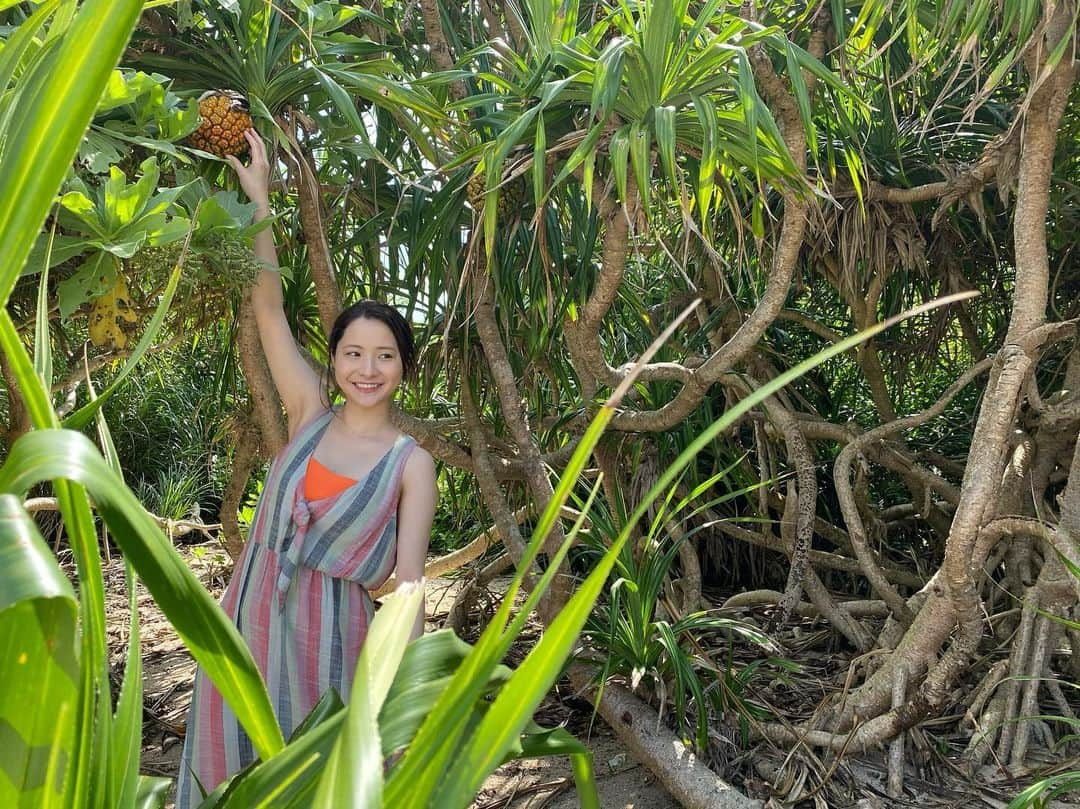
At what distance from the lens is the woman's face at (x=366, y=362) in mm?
1866

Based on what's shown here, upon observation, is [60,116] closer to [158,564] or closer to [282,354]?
[158,564]

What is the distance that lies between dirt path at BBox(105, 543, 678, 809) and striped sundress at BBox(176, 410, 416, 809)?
0.64 m

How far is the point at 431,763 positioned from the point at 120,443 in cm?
582

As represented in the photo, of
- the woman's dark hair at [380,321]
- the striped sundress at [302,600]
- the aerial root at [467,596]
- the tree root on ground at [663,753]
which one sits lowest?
the tree root on ground at [663,753]

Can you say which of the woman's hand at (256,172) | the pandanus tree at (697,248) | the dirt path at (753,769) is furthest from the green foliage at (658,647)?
the woman's hand at (256,172)

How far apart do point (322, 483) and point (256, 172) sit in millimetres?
592

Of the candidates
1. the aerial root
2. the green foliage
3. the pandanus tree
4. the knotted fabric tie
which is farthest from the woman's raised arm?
the aerial root

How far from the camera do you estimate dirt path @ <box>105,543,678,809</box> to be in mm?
2381

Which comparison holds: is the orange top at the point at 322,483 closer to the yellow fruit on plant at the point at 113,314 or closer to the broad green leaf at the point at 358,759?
the yellow fruit on plant at the point at 113,314

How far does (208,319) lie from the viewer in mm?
1953

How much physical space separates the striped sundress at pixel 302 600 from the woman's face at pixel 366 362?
4.8 inches

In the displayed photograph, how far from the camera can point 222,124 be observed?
1.76 metres

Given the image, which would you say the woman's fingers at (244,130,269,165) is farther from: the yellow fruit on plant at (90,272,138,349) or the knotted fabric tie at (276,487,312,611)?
the knotted fabric tie at (276,487,312,611)

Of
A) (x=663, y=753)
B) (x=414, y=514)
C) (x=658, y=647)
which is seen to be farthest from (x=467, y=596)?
(x=414, y=514)
